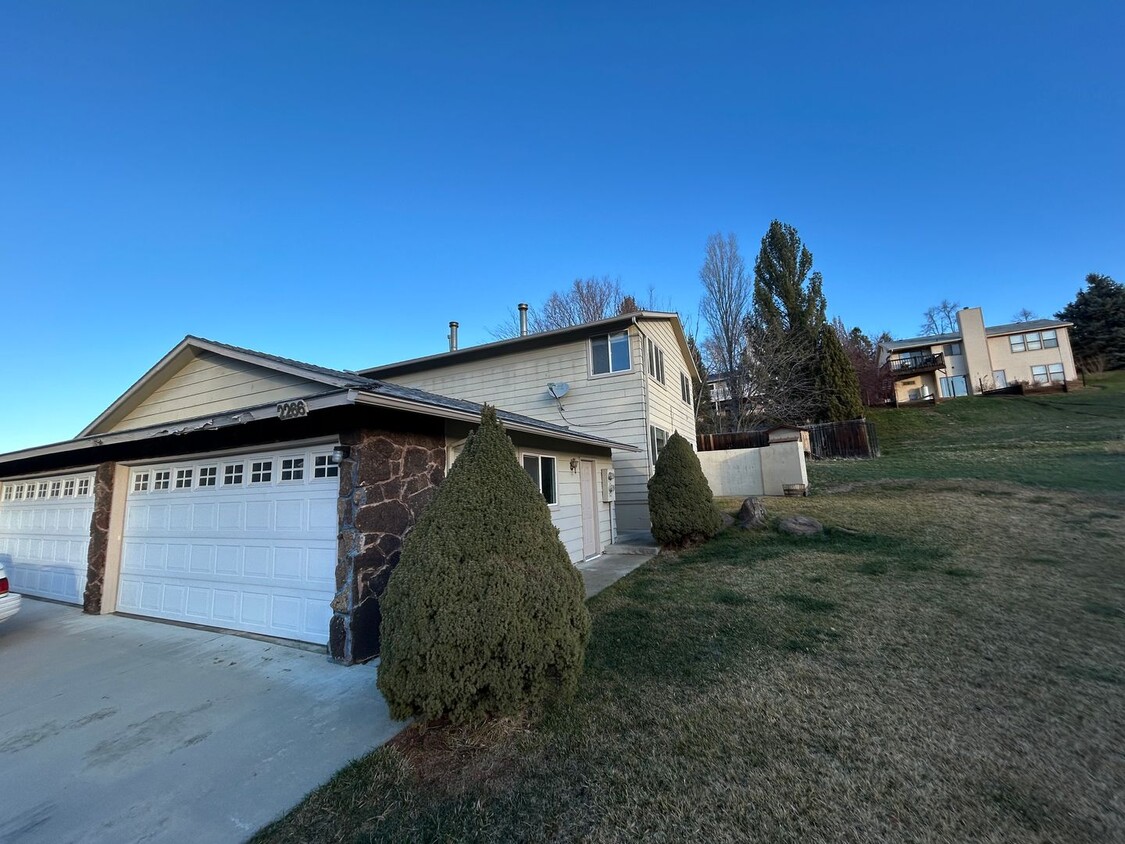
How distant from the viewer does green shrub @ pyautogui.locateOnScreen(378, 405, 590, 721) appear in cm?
290

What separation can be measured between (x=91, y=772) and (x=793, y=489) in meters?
14.8

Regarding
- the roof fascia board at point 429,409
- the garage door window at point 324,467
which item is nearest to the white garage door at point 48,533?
the garage door window at point 324,467

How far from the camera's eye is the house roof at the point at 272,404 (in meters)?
4.21

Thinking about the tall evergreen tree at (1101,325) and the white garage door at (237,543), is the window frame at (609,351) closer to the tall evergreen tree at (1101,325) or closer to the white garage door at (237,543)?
the white garage door at (237,543)

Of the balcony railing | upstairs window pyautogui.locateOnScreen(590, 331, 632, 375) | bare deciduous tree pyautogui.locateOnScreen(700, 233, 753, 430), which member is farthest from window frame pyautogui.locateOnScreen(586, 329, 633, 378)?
the balcony railing

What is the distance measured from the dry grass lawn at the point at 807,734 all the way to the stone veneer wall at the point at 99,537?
7.11 meters

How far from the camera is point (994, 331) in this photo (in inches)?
1260

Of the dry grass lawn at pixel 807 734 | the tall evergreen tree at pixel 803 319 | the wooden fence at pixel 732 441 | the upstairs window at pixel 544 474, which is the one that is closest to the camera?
the dry grass lawn at pixel 807 734

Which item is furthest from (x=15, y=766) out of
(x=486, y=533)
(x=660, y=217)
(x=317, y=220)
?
(x=660, y=217)

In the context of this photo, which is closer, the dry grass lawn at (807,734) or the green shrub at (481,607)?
the dry grass lawn at (807,734)

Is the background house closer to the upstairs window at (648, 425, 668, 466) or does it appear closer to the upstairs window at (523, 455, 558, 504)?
the upstairs window at (523, 455, 558, 504)

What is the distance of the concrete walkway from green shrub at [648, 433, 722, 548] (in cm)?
55

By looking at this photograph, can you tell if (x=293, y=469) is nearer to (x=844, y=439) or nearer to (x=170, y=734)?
(x=170, y=734)

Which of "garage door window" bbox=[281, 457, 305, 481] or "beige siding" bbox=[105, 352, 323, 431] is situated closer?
"garage door window" bbox=[281, 457, 305, 481]
